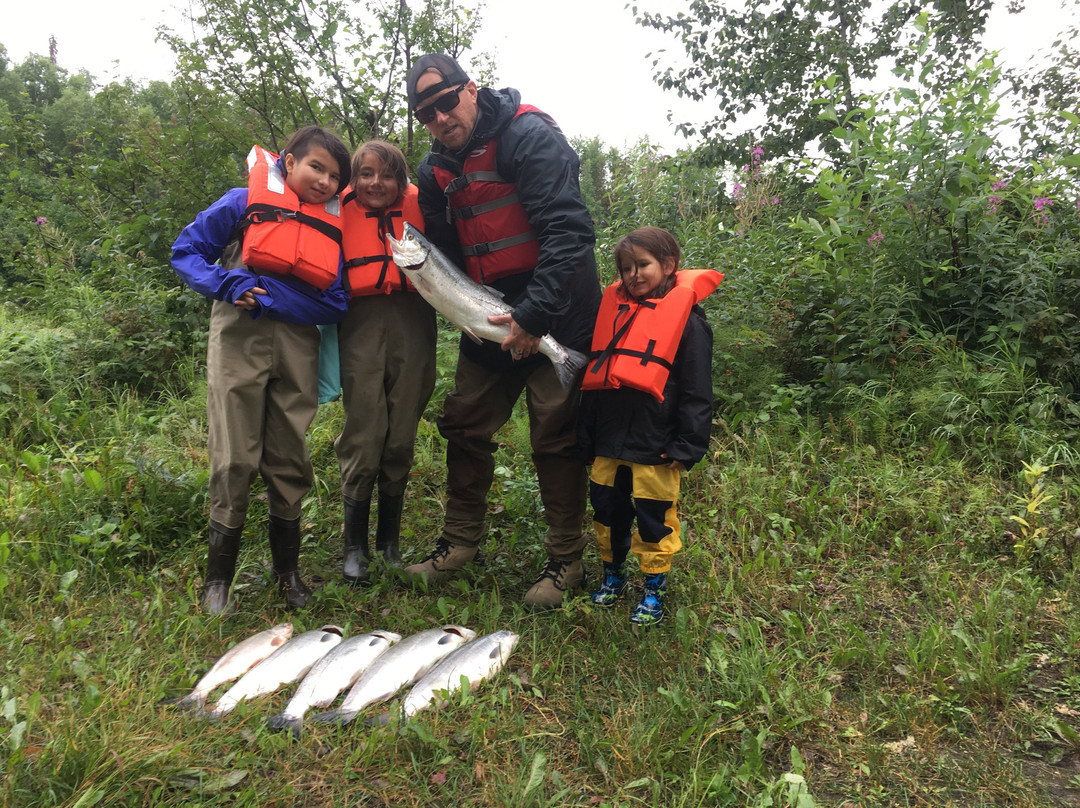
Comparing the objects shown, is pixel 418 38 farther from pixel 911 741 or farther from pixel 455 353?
pixel 911 741

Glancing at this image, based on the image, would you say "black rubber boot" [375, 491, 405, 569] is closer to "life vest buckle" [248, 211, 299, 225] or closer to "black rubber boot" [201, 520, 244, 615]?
"black rubber boot" [201, 520, 244, 615]

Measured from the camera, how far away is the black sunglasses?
10.4 ft

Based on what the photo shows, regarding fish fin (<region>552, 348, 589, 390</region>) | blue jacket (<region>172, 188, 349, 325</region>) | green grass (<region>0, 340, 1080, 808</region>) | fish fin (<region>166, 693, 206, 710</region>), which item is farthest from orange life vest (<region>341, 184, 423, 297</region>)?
fish fin (<region>166, 693, 206, 710</region>)

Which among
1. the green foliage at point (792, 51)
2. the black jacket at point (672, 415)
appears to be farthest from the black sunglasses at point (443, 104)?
the green foliage at point (792, 51)

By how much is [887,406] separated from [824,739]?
2.84 metres

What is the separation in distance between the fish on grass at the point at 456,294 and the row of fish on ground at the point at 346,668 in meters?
1.40

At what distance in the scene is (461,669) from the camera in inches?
115

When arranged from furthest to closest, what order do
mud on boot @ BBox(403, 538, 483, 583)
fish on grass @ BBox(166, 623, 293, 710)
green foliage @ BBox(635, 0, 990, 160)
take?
green foliage @ BBox(635, 0, 990, 160) < mud on boot @ BBox(403, 538, 483, 583) < fish on grass @ BBox(166, 623, 293, 710)

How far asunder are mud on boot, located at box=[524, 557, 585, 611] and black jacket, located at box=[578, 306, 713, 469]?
0.78 metres

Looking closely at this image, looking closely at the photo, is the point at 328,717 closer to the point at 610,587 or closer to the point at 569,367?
the point at 610,587

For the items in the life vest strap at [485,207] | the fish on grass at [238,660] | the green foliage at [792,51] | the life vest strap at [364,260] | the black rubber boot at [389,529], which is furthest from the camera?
the green foliage at [792,51]

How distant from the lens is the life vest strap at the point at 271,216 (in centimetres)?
323

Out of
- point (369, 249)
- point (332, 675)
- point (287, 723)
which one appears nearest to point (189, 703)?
point (287, 723)

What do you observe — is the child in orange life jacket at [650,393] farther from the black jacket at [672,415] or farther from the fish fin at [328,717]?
the fish fin at [328,717]
